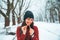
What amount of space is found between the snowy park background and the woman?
0.81 m

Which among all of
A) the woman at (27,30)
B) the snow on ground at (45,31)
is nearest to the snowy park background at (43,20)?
the snow on ground at (45,31)

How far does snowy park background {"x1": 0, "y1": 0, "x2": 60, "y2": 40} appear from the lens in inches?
83.0

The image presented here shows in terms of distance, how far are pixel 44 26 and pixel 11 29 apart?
46 centimetres

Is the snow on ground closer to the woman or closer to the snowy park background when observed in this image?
the snowy park background

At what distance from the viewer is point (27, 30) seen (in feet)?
4.18

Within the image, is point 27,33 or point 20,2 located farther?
point 20,2

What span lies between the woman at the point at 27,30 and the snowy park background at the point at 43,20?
31.8 inches

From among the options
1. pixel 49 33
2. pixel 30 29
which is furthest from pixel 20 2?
pixel 30 29

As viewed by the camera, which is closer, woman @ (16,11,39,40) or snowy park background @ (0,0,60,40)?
woman @ (16,11,39,40)

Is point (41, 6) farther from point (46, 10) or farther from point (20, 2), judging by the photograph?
point (20, 2)

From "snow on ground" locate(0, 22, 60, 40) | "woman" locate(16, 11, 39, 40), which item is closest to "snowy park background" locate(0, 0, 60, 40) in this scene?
"snow on ground" locate(0, 22, 60, 40)

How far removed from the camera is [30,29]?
1275 millimetres

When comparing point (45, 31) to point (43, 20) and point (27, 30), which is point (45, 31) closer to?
point (43, 20)

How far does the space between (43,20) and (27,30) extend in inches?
37.3
